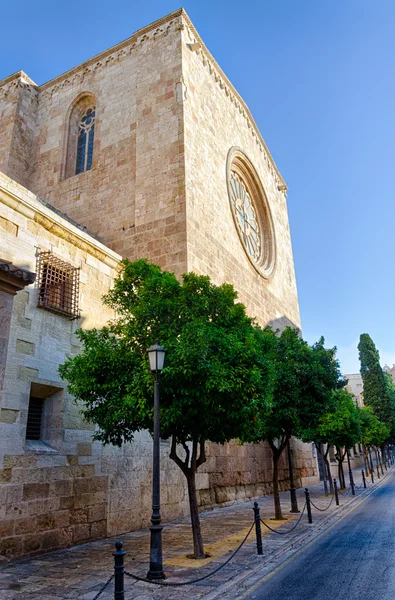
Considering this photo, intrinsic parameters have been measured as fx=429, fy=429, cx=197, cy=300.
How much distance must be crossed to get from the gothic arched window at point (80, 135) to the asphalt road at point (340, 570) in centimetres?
1498

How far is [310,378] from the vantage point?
12508 mm

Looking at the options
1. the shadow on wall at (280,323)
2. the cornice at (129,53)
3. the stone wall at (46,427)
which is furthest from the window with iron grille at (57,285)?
the shadow on wall at (280,323)

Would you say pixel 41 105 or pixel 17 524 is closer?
pixel 17 524

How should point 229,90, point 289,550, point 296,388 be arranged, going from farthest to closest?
point 229,90 → point 296,388 → point 289,550

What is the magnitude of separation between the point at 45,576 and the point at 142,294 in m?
4.48

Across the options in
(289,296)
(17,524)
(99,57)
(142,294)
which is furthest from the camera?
(289,296)

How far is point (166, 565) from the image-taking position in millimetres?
6473

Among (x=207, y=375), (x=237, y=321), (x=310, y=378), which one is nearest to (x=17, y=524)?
(x=207, y=375)

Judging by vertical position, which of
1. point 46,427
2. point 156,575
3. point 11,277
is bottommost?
point 156,575

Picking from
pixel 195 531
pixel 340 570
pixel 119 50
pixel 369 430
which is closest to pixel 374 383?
pixel 369 430

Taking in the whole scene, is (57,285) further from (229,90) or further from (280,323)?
(229,90)

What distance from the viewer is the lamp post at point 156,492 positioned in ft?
18.9

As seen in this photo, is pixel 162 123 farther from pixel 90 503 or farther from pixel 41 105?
pixel 90 503

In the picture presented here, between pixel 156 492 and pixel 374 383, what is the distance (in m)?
42.9
